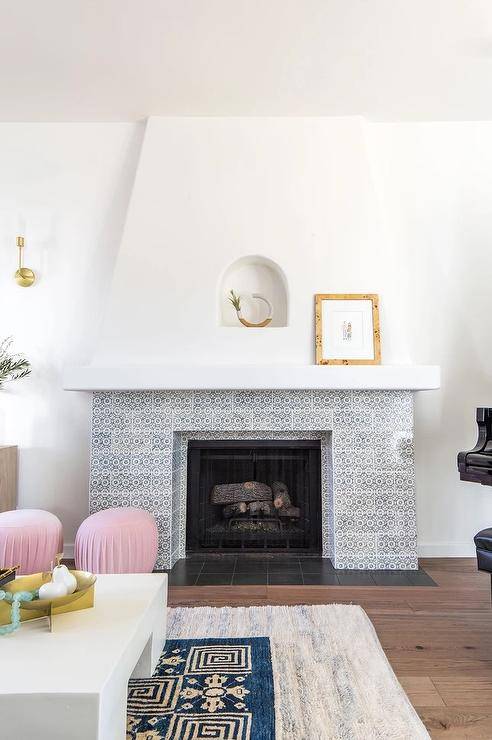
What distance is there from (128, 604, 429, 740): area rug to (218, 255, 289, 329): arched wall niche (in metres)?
1.80

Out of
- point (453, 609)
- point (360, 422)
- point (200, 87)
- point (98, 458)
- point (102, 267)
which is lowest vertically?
point (453, 609)

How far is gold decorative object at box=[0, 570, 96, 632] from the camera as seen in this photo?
4.52 ft

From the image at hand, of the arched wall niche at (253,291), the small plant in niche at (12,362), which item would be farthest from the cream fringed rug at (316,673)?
the small plant in niche at (12,362)

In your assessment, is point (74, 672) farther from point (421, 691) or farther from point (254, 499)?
point (254, 499)

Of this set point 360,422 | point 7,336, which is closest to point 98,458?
point 7,336

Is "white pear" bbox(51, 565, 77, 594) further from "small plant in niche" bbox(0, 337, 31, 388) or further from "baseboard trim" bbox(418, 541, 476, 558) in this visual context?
"baseboard trim" bbox(418, 541, 476, 558)

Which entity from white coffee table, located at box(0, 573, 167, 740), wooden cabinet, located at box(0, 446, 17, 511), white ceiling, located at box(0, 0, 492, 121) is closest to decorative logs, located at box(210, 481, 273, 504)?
wooden cabinet, located at box(0, 446, 17, 511)

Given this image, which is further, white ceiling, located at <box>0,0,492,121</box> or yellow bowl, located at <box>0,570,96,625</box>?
white ceiling, located at <box>0,0,492,121</box>

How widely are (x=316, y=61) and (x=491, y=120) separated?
138 centimetres

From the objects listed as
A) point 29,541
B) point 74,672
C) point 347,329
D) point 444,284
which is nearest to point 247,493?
point 347,329

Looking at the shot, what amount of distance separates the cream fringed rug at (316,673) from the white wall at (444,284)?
1280mm

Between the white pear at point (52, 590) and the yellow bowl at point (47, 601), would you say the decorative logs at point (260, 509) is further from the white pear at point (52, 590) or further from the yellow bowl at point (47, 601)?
the white pear at point (52, 590)

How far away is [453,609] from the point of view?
2.39 metres

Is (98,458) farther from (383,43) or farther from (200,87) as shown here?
(383,43)
